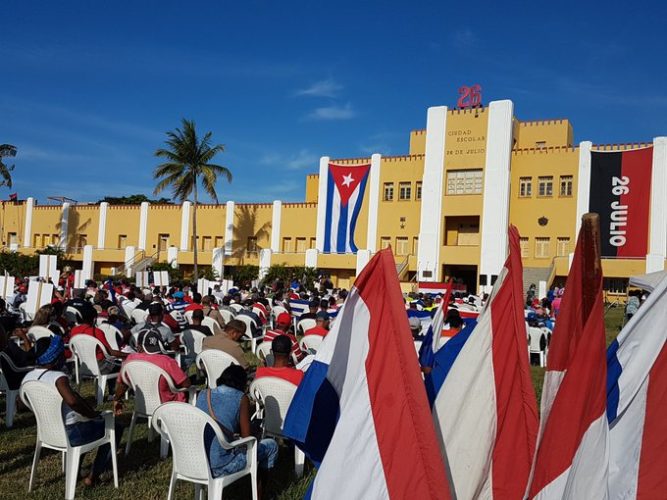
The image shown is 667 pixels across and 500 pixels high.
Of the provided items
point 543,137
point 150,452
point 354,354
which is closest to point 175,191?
point 543,137

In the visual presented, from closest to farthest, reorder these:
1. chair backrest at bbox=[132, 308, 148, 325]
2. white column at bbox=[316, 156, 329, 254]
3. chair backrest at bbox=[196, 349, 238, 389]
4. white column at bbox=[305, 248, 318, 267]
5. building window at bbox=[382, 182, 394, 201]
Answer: chair backrest at bbox=[196, 349, 238, 389] → chair backrest at bbox=[132, 308, 148, 325] → white column at bbox=[305, 248, 318, 267] → building window at bbox=[382, 182, 394, 201] → white column at bbox=[316, 156, 329, 254]

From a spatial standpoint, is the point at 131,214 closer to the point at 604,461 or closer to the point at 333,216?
the point at 333,216

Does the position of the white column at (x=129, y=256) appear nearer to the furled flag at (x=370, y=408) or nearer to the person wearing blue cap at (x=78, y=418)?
the person wearing blue cap at (x=78, y=418)

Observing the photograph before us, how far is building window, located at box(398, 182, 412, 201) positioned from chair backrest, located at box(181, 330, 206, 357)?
3006 cm

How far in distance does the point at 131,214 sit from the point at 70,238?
633cm

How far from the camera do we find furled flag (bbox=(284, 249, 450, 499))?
289 centimetres

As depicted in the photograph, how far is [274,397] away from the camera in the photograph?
18.2 ft

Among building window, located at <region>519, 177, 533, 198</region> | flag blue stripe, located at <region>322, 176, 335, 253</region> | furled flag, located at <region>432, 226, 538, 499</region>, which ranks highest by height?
building window, located at <region>519, 177, 533, 198</region>

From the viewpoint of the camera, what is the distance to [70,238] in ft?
160

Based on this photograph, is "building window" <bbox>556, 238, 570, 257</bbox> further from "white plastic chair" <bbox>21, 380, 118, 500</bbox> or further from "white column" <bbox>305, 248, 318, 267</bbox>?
"white plastic chair" <bbox>21, 380, 118, 500</bbox>

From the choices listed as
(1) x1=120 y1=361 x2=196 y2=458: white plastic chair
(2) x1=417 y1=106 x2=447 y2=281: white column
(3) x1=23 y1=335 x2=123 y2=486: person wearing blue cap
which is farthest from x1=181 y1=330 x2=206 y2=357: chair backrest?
(2) x1=417 y1=106 x2=447 y2=281: white column

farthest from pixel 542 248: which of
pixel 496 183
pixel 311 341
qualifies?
pixel 311 341

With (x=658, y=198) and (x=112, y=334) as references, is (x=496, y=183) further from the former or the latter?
(x=112, y=334)

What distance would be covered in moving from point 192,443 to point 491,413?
228 centimetres
